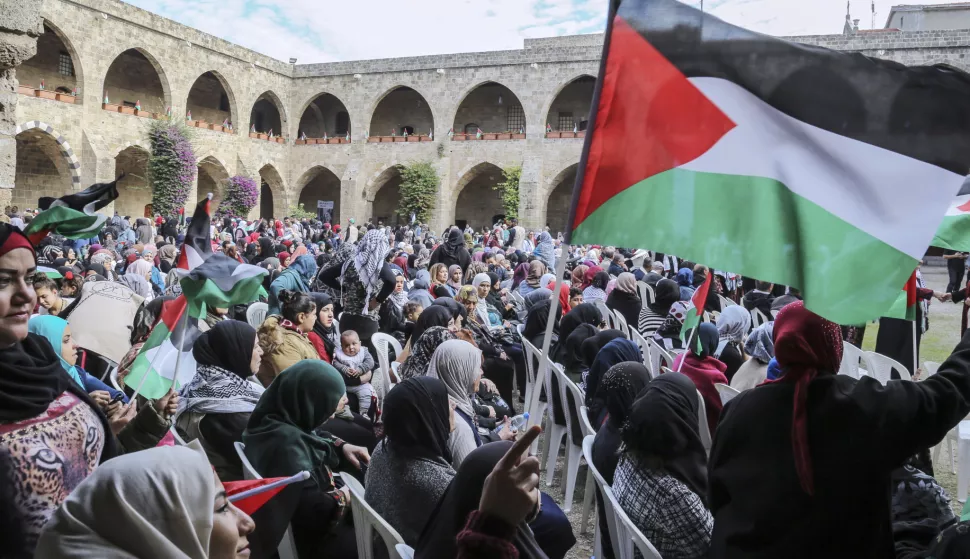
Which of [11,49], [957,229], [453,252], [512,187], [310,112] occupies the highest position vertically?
[310,112]

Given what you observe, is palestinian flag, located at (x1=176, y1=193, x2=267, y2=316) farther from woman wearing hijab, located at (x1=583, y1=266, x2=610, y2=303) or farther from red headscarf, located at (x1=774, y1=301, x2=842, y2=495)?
woman wearing hijab, located at (x1=583, y1=266, x2=610, y2=303)

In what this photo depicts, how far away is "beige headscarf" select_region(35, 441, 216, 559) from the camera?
3.97 ft

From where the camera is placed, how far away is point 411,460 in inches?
95.3

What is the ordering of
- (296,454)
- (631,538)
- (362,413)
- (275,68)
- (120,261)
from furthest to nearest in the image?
1. (275,68)
2. (120,261)
3. (362,413)
4. (296,454)
5. (631,538)

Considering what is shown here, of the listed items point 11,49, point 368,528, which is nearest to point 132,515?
A: point 368,528

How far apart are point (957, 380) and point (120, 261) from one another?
961cm

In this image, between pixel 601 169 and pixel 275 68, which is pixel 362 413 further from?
pixel 275 68

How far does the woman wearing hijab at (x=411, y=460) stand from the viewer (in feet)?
7.73

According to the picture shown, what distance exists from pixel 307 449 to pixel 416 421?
19.7 inches

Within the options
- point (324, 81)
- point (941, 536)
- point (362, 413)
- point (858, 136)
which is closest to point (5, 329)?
point (858, 136)

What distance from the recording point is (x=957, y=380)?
169 centimetres

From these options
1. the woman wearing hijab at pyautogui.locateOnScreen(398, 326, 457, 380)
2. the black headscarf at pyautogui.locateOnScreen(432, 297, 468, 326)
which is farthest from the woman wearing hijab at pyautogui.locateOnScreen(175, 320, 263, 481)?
the black headscarf at pyautogui.locateOnScreen(432, 297, 468, 326)

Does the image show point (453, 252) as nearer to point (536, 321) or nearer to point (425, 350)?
point (536, 321)

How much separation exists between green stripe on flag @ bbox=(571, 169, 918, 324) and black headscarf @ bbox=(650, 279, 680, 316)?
4.36 metres
